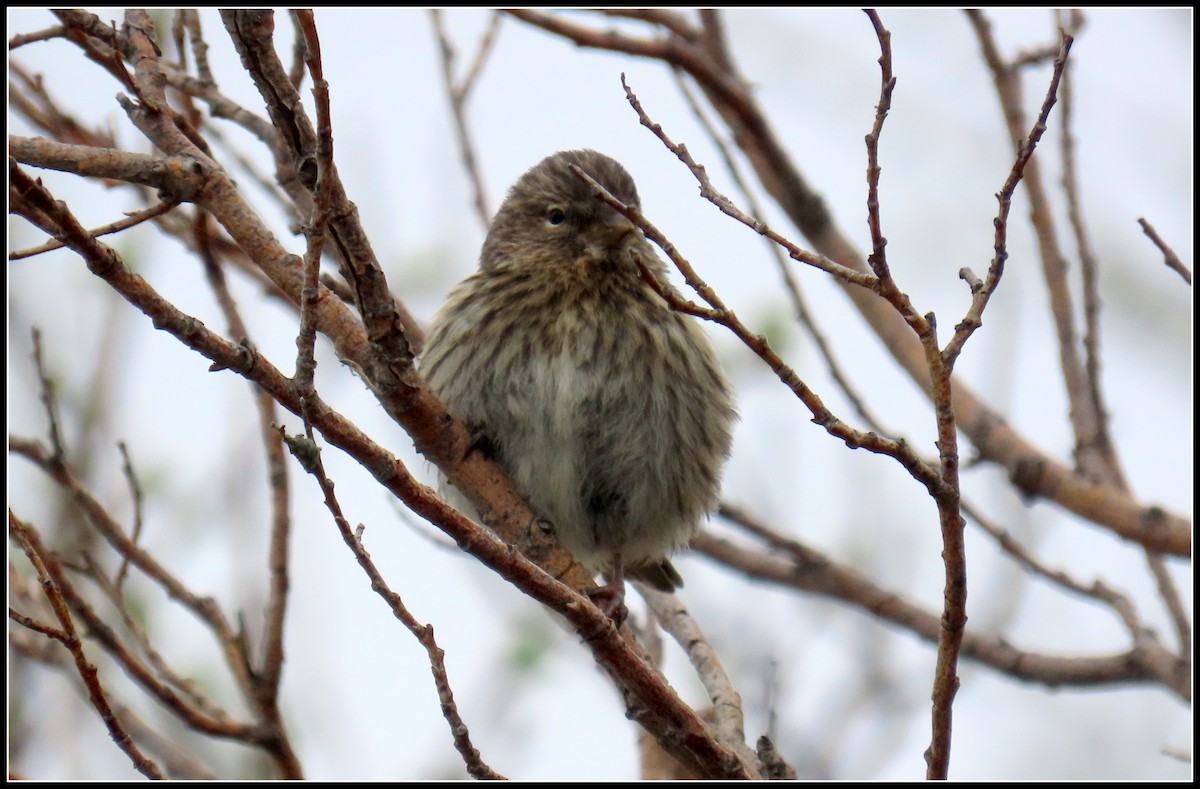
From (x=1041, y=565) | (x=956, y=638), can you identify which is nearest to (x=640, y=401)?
(x=1041, y=565)

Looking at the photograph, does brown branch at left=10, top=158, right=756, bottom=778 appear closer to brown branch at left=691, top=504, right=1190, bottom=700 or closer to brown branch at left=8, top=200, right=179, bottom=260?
brown branch at left=8, top=200, right=179, bottom=260

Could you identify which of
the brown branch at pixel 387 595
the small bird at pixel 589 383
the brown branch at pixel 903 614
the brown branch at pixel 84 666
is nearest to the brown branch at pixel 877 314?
the brown branch at pixel 903 614

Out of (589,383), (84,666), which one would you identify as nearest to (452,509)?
(84,666)

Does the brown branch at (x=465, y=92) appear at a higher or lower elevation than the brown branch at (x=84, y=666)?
higher

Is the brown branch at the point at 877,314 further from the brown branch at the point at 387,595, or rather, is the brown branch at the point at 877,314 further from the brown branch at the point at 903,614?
the brown branch at the point at 387,595

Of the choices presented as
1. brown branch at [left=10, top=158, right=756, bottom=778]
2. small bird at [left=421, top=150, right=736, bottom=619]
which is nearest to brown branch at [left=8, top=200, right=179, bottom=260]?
brown branch at [left=10, top=158, right=756, bottom=778]

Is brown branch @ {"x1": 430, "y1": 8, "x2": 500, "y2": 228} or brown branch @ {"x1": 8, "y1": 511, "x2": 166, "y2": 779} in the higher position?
brown branch @ {"x1": 430, "y1": 8, "x2": 500, "y2": 228}

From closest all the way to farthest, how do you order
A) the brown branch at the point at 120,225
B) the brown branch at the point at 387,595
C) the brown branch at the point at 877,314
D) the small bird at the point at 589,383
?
the brown branch at the point at 387,595, the brown branch at the point at 120,225, the brown branch at the point at 877,314, the small bird at the point at 589,383

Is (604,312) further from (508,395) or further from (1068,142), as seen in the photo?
(1068,142)
